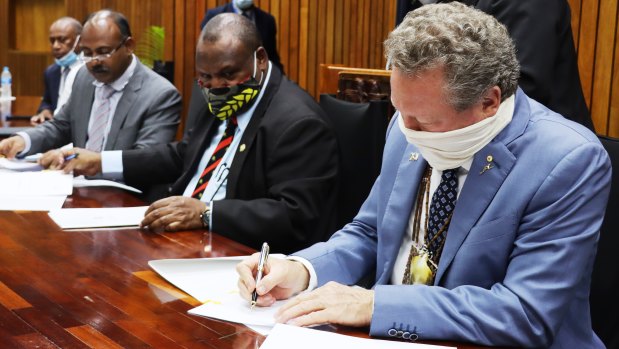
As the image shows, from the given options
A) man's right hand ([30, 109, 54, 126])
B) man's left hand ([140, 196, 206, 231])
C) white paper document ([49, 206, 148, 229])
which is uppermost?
man's left hand ([140, 196, 206, 231])

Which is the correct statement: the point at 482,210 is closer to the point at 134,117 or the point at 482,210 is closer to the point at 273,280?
the point at 273,280

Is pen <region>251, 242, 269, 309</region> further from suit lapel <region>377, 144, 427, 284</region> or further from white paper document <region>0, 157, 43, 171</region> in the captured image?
white paper document <region>0, 157, 43, 171</region>

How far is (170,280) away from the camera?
1.84 metres

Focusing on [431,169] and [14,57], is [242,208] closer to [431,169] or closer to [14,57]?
[431,169]

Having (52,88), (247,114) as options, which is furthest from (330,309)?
(52,88)

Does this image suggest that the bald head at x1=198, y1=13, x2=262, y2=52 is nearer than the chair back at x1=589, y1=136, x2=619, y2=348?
No

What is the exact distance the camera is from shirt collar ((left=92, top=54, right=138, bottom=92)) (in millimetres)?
4039

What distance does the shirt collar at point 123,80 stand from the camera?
159 inches

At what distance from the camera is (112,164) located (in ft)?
11.2

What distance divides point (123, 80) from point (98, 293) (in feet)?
8.05

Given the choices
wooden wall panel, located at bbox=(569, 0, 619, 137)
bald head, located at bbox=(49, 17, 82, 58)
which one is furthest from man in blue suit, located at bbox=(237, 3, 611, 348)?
bald head, located at bbox=(49, 17, 82, 58)

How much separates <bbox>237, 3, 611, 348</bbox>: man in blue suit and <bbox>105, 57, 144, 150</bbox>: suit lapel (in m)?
2.34

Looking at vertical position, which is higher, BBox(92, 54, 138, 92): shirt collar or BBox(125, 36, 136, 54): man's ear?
BBox(125, 36, 136, 54): man's ear

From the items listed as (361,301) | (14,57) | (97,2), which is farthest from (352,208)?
(14,57)
